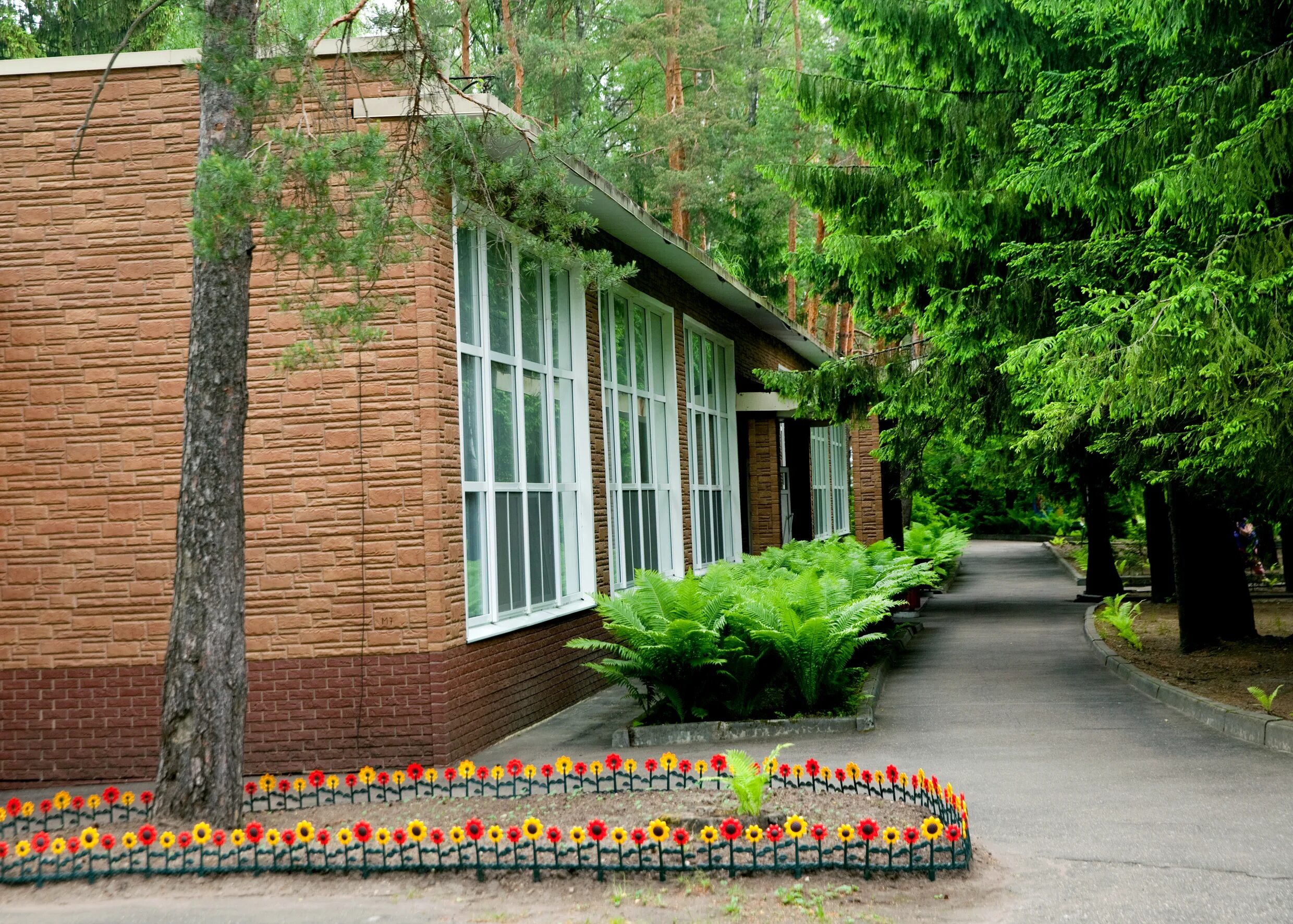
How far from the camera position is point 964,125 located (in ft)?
41.9

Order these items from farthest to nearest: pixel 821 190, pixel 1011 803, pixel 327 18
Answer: pixel 821 190
pixel 327 18
pixel 1011 803

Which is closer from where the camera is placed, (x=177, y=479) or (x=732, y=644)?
(x=177, y=479)

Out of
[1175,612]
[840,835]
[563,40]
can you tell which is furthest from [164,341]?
[563,40]

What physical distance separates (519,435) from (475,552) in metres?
1.42

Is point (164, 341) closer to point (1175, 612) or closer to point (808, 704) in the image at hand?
point (808, 704)

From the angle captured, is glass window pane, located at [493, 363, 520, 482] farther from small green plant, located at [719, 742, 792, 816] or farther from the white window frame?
small green plant, located at [719, 742, 792, 816]

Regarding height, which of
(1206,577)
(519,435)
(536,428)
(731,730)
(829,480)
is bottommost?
(731,730)

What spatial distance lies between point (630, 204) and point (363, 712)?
544 cm

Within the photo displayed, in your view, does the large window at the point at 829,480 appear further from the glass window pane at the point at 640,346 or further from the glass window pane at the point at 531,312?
the glass window pane at the point at 531,312

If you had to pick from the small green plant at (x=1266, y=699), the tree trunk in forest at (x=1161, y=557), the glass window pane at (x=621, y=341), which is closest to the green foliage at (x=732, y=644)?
the small green plant at (x=1266, y=699)

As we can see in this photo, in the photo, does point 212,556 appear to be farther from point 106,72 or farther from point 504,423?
point 504,423

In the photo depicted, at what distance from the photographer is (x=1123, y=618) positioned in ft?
53.0

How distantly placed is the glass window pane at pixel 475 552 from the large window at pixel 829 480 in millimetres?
16425

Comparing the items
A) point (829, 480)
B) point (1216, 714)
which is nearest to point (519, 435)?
point (1216, 714)
